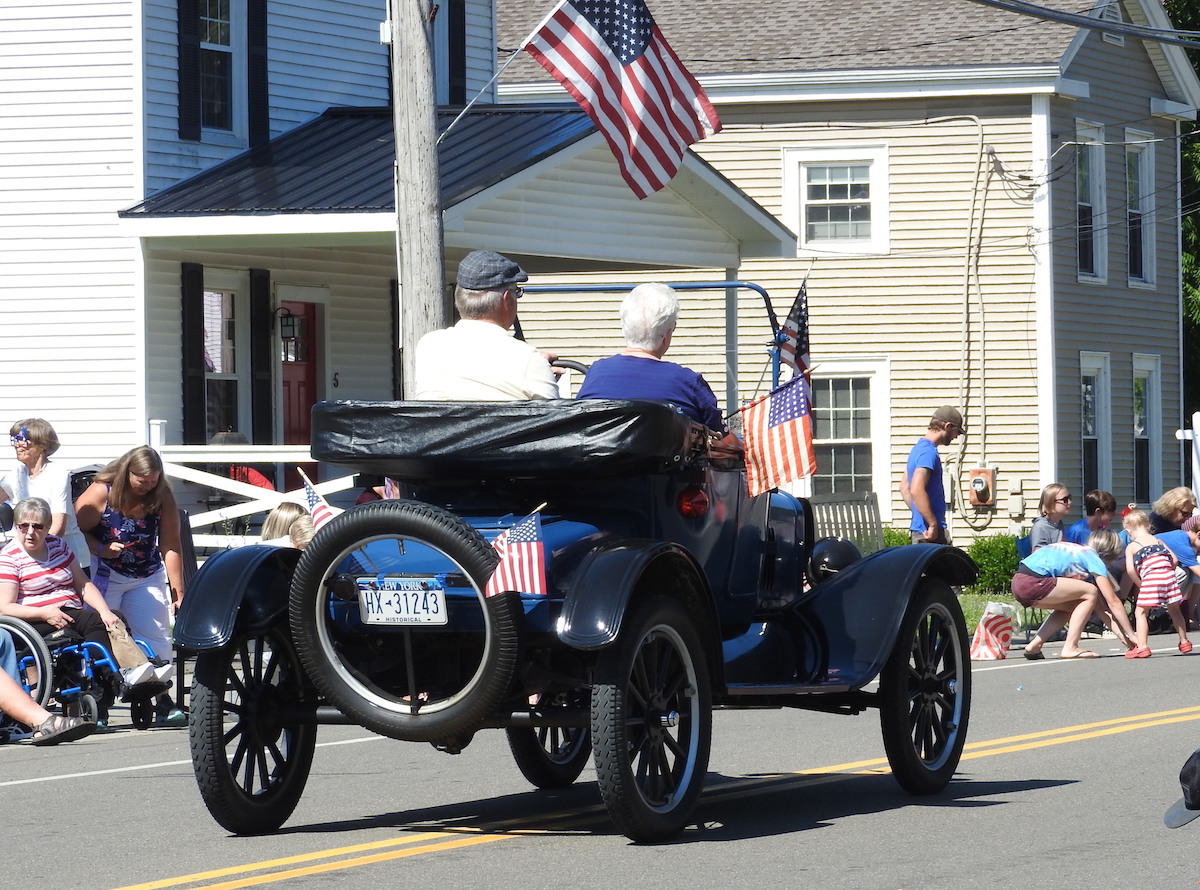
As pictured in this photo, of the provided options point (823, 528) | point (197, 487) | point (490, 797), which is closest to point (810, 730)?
point (490, 797)

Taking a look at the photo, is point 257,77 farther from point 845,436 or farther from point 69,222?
point 845,436

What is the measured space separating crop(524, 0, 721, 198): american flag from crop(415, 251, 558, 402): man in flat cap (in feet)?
21.8

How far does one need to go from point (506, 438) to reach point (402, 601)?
0.71 m

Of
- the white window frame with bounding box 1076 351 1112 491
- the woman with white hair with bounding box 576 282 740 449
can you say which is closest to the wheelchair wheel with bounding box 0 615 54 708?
the woman with white hair with bounding box 576 282 740 449

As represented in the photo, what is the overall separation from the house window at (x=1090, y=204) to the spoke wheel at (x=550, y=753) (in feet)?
69.4

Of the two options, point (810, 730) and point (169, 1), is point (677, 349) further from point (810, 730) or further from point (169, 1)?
point (810, 730)

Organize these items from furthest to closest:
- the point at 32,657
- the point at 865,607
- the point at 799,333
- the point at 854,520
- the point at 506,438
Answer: the point at 854,520
the point at 32,657
the point at 799,333
the point at 865,607
the point at 506,438

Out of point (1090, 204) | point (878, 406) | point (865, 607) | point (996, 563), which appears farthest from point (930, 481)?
point (1090, 204)

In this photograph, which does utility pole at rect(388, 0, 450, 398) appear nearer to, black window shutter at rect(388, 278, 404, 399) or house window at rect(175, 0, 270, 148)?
house window at rect(175, 0, 270, 148)

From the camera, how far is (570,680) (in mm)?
7191

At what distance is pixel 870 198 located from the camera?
28.1 meters

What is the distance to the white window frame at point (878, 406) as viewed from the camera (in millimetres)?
28000

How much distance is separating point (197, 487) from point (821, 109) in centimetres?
1234

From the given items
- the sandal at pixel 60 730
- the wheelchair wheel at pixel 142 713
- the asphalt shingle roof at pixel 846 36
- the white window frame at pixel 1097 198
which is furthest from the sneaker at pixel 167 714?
the white window frame at pixel 1097 198
